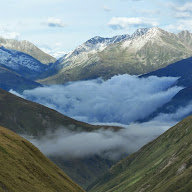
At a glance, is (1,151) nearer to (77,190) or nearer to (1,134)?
(1,134)

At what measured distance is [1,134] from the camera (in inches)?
6619

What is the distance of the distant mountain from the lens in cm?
11850

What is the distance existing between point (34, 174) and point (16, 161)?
9.67 meters

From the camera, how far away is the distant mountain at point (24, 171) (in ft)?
389

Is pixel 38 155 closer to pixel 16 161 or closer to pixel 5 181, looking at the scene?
pixel 16 161

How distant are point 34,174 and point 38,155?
3621cm

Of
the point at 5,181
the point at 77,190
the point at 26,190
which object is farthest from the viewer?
the point at 77,190

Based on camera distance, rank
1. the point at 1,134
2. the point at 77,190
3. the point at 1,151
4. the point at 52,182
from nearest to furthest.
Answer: the point at 1,151 < the point at 52,182 < the point at 1,134 < the point at 77,190

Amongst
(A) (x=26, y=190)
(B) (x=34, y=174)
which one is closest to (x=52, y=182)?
(B) (x=34, y=174)

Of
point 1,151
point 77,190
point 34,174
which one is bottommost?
point 77,190

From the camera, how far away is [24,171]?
5389 inches

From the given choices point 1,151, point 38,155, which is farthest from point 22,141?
point 1,151

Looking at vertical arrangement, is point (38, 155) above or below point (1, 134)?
below

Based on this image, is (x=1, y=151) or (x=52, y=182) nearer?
(x=1, y=151)
